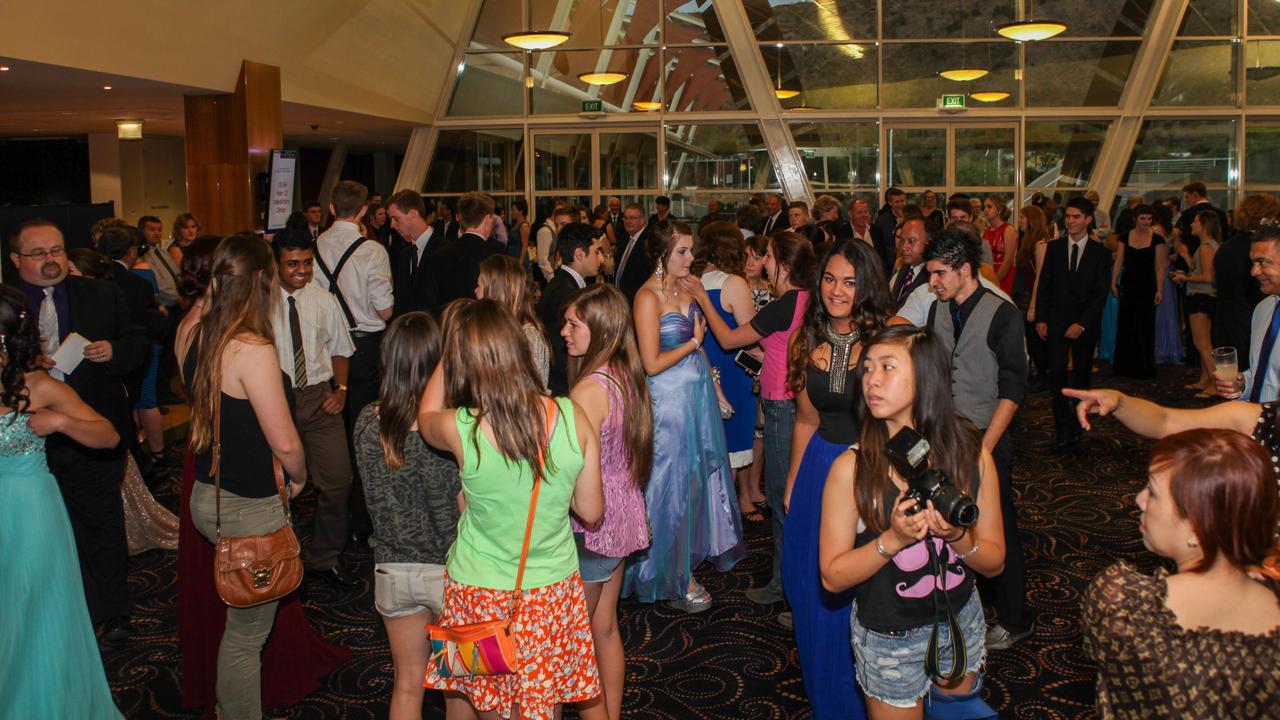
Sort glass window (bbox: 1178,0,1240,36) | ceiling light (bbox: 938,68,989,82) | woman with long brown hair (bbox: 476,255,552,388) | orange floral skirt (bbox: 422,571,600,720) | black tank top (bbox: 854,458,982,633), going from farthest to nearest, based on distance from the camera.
Result: glass window (bbox: 1178,0,1240,36), ceiling light (bbox: 938,68,989,82), woman with long brown hair (bbox: 476,255,552,388), orange floral skirt (bbox: 422,571,600,720), black tank top (bbox: 854,458,982,633)

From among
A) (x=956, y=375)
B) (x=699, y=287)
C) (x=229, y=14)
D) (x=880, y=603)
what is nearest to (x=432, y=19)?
(x=229, y=14)

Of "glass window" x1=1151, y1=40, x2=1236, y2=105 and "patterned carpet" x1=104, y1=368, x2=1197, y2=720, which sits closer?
"patterned carpet" x1=104, y1=368, x2=1197, y2=720

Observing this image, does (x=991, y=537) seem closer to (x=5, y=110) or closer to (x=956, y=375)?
(x=956, y=375)

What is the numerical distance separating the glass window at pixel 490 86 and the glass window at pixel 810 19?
3.69 m

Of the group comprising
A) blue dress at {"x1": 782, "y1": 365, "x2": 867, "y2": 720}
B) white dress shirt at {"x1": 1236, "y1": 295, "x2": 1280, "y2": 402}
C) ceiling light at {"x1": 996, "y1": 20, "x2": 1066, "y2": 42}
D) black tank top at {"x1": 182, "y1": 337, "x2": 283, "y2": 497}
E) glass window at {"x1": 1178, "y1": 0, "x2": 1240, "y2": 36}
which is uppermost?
glass window at {"x1": 1178, "y1": 0, "x2": 1240, "y2": 36}

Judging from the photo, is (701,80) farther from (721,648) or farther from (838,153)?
(721,648)

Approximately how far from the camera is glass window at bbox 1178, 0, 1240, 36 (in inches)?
605

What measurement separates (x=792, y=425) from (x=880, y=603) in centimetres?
242

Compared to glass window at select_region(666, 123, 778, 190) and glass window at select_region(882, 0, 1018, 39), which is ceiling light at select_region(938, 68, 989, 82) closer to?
glass window at select_region(882, 0, 1018, 39)

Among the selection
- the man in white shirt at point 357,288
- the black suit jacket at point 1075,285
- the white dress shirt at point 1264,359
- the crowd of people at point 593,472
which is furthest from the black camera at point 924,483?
the black suit jacket at point 1075,285

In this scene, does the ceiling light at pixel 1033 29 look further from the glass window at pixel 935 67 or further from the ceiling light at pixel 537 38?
the ceiling light at pixel 537 38

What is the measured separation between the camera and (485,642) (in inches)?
102

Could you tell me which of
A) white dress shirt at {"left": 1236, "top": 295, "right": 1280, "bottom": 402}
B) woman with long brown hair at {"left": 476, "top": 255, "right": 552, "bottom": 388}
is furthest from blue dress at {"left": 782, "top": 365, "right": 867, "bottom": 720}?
woman with long brown hair at {"left": 476, "top": 255, "right": 552, "bottom": 388}

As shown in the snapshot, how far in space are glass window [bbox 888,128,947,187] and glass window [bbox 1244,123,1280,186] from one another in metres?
4.35
